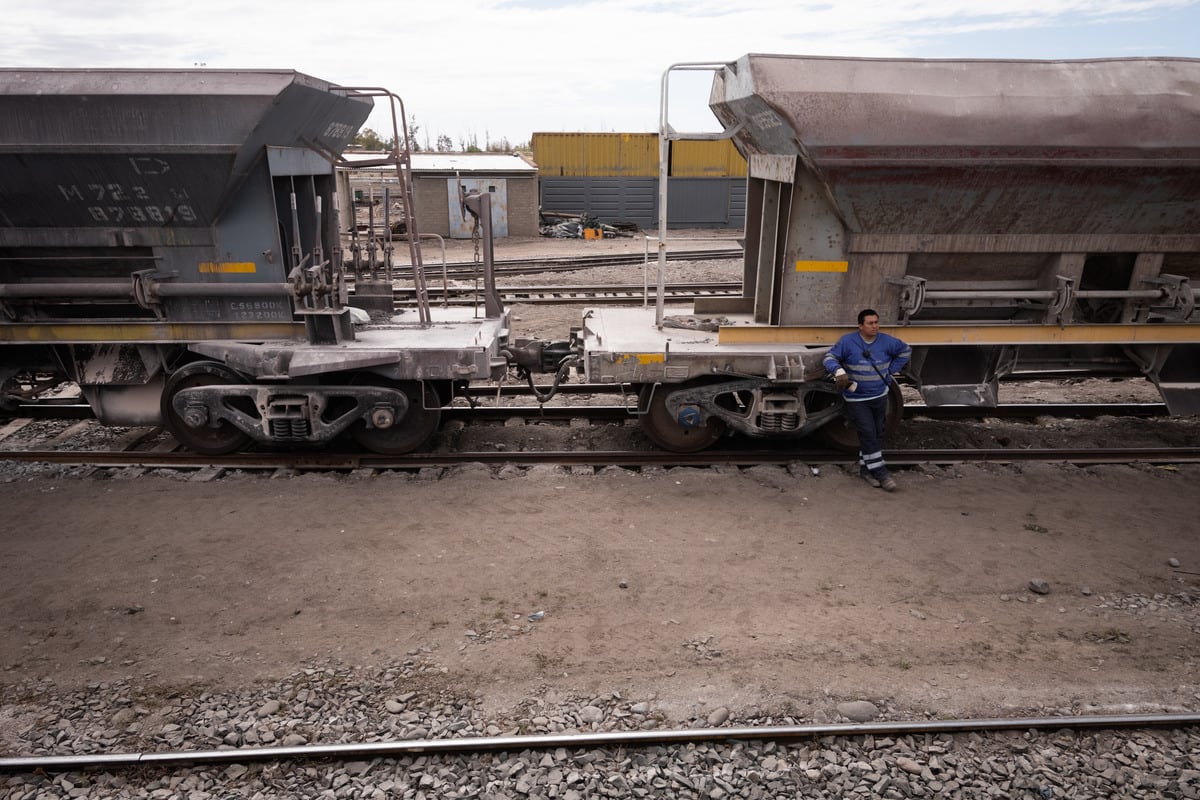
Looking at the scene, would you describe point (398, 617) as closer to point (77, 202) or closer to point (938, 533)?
point (938, 533)

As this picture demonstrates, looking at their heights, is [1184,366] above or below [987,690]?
above

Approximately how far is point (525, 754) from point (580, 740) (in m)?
0.28

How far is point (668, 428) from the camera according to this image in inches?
285

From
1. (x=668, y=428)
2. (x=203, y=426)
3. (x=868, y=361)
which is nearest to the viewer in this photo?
(x=868, y=361)

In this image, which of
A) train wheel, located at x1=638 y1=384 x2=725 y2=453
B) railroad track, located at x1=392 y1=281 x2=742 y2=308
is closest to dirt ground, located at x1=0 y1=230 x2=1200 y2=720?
train wheel, located at x1=638 y1=384 x2=725 y2=453

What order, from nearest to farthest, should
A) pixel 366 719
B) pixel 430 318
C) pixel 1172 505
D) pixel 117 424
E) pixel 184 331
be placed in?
1. pixel 366 719
2. pixel 1172 505
3. pixel 184 331
4. pixel 117 424
5. pixel 430 318

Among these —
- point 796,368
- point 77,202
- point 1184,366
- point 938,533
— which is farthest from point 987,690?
point 77,202

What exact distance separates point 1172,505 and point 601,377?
16.0ft

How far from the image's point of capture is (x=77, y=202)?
21.2 ft

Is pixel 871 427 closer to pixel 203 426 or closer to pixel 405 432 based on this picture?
pixel 405 432

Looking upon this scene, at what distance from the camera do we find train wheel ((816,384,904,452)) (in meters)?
7.26

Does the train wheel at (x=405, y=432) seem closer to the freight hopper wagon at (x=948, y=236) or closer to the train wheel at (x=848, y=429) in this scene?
the freight hopper wagon at (x=948, y=236)

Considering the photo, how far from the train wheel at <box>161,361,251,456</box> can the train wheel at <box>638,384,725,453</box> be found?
12.1ft

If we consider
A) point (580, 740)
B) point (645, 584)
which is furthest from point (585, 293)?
point (580, 740)
